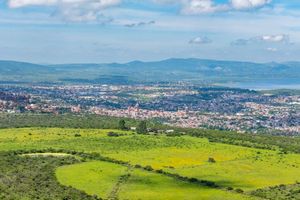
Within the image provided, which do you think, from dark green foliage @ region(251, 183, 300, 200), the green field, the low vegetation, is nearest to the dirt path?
the green field

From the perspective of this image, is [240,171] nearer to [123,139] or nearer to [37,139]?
[123,139]

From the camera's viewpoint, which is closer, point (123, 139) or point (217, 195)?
point (217, 195)

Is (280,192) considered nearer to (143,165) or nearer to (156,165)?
(156,165)

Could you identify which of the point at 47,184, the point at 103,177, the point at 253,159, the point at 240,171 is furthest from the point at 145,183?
the point at 253,159

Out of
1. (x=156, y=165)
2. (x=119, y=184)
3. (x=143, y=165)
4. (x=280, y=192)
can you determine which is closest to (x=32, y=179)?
(x=119, y=184)

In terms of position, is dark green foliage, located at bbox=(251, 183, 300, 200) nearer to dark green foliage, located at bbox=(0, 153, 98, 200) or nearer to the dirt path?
the dirt path

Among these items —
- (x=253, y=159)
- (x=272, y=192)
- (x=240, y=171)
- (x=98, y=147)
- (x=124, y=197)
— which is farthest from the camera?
(x=98, y=147)
